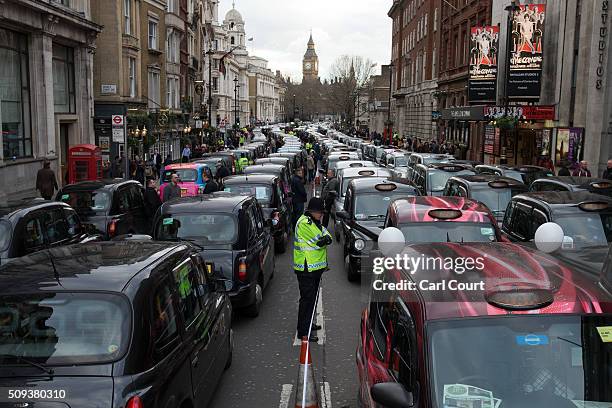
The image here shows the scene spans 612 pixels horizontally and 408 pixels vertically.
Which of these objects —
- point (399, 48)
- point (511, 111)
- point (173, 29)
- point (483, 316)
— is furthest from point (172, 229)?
point (399, 48)

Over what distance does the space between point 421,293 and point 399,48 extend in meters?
83.4

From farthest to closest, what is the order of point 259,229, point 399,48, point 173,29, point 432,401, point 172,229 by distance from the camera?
1. point 399,48
2. point 173,29
3. point 259,229
4. point 172,229
5. point 432,401

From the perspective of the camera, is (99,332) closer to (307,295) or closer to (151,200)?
(307,295)

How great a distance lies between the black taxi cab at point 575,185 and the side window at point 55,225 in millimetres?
9266

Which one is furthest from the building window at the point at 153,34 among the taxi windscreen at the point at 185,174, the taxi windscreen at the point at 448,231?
the taxi windscreen at the point at 448,231

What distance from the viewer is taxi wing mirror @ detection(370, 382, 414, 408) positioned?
12.0 ft

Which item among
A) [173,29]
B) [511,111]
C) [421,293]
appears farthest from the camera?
[173,29]

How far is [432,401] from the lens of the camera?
3.56 m

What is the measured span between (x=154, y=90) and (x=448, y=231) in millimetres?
36969

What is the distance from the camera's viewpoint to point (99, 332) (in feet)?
14.7

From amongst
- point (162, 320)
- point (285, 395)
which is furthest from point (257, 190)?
point (162, 320)

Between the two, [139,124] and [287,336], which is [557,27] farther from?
[287,336]

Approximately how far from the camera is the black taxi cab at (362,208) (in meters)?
11.9

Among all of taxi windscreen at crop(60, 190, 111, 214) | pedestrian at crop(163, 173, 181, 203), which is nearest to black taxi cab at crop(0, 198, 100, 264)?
taxi windscreen at crop(60, 190, 111, 214)
